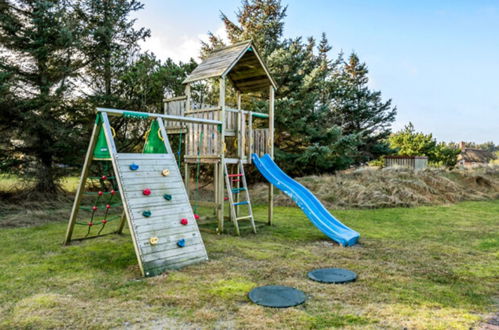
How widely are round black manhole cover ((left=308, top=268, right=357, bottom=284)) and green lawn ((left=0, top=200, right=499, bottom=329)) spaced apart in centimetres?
12

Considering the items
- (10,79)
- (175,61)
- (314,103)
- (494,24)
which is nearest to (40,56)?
(10,79)

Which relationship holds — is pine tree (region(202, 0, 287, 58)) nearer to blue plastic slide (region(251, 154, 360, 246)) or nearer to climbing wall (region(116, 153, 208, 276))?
blue plastic slide (region(251, 154, 360, 246))

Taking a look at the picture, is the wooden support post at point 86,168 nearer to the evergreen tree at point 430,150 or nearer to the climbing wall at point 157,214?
the climbing wall at point 157,214

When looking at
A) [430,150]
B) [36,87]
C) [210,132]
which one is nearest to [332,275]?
[210,132]

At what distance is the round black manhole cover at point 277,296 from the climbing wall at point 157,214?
1.40 metres

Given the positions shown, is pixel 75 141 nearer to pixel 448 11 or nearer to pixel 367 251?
pixel 367 251

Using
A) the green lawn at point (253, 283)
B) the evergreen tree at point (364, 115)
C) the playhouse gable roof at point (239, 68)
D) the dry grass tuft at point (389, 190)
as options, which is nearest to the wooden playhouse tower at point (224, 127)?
the playhouse gable roof at point (239, 68)

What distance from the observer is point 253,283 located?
12.9ft

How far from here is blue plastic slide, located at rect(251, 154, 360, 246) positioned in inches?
244

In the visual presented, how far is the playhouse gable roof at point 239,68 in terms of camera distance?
7.26 metres

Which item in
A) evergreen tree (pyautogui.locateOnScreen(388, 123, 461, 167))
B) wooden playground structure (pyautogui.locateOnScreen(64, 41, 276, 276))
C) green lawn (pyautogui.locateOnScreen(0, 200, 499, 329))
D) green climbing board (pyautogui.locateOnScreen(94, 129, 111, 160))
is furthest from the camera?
evergreen tree (pyautogui.locateOnScreen(388, 123, 461, 167))

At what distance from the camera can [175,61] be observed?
13289 mm

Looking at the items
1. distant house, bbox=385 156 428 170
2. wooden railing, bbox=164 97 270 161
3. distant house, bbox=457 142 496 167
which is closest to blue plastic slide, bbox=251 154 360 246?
wooden railing, bbox=164 97 270 161

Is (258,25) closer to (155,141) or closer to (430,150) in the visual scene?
(155,141)
